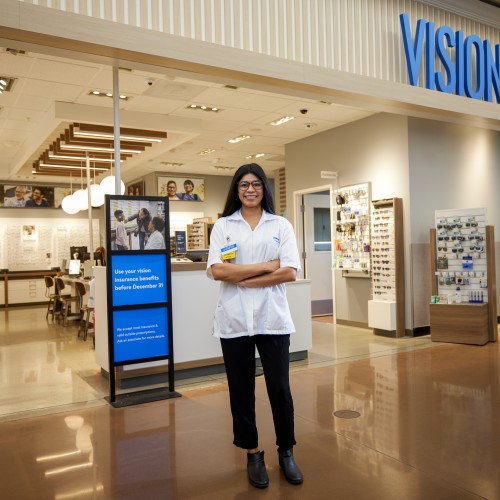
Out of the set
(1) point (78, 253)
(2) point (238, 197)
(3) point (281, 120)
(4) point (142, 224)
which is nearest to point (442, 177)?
(3) point (281, 120)

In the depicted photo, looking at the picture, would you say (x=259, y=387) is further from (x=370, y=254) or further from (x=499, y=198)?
(x=499, y=198)

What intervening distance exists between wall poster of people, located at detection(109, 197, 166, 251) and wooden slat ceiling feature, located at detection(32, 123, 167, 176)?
11.1 ft

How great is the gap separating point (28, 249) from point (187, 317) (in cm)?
1023

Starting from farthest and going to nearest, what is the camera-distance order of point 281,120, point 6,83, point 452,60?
point 281,120 → point 6,83 → point 452,60

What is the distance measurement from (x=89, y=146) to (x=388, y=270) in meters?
5.07

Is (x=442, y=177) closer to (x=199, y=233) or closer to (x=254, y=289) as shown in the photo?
(x=254, y=289)

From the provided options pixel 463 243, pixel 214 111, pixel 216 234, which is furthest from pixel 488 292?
pixel 216 234

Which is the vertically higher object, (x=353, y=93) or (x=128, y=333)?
(x=353, y=93)

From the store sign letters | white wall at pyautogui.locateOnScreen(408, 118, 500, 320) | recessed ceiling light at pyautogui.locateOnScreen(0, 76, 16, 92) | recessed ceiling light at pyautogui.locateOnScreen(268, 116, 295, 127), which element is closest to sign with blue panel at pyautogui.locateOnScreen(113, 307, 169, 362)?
the store sign letters

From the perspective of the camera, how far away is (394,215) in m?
7.43

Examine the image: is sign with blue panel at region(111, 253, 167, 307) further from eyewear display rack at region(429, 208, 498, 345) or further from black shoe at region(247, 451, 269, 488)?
eyewear display rack at region(429, 208, 498, 345)

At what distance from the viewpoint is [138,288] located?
15.0 ft

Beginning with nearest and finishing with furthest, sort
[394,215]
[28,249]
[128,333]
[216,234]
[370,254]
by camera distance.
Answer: [216,234], [128,333], [394,215], [370,254], [28,249]

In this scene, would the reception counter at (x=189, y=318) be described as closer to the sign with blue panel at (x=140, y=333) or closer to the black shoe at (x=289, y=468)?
the sign with blue panel at (x=140, y=333)
